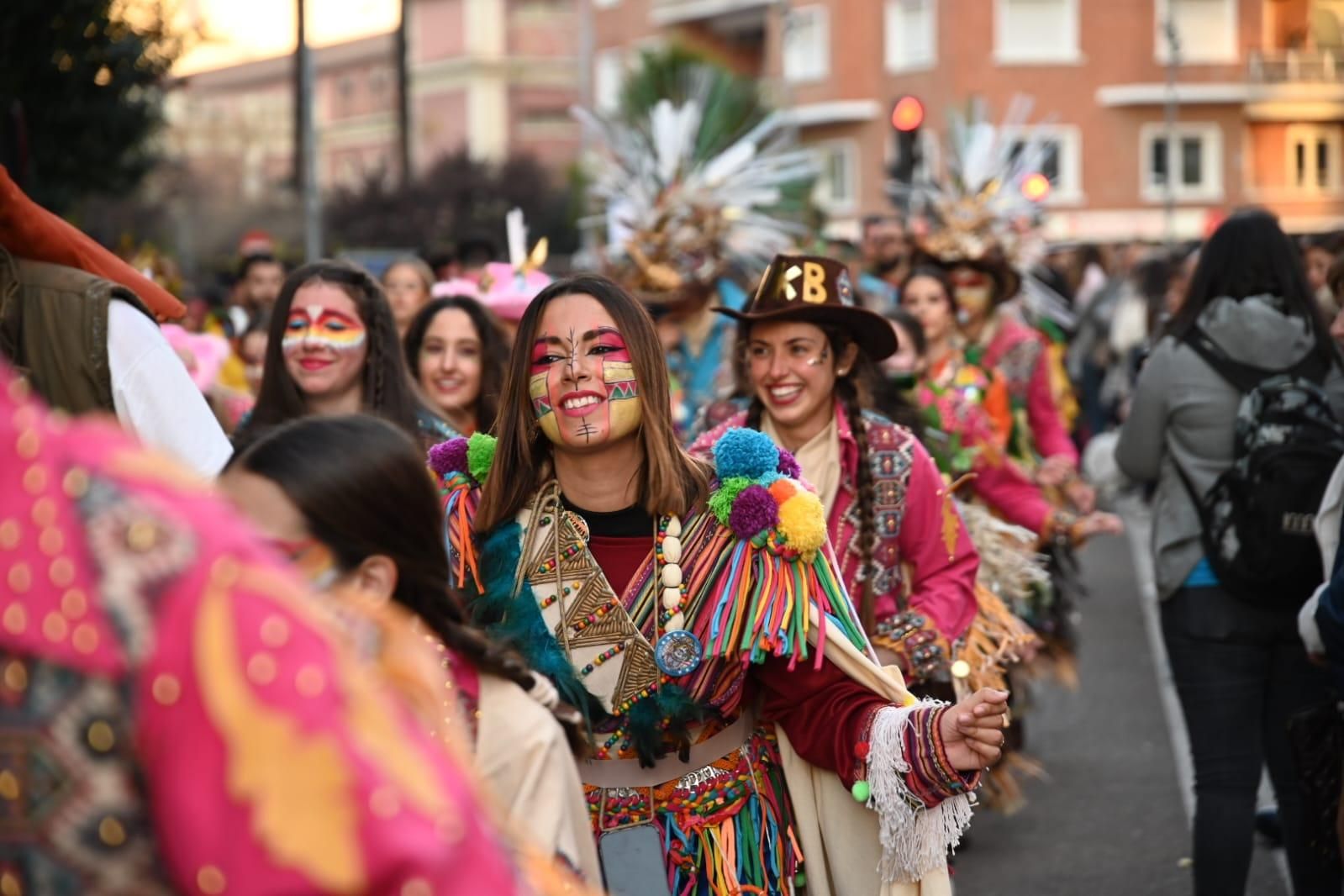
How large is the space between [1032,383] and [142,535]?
26.1 ft

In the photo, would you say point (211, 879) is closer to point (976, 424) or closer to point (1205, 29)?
point (976, 424)

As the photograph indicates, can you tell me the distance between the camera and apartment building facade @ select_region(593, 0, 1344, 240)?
162 feet

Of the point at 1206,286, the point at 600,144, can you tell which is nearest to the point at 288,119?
the point at 600,144

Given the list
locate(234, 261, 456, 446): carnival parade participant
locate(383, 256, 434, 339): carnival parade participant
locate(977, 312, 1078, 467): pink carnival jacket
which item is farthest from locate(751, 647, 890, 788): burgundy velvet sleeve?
locate(383, 256, 434, 339): carnival parade participant

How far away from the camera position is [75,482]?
146 cm

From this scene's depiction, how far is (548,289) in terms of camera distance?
12.9 feet

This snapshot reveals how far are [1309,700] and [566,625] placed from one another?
274cm

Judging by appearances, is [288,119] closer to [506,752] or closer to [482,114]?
[482,114]

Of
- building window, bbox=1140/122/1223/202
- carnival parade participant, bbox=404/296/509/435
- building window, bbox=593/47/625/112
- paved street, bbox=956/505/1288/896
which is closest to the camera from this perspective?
paved street, bbox=956/505/1288/896

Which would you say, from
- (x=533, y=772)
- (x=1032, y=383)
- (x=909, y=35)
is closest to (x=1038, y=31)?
(x=909, y=35)

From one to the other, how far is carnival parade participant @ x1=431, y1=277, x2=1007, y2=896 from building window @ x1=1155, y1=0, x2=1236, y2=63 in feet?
163

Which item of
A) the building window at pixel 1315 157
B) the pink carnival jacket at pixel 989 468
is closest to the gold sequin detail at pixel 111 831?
the pink carnival jacket at pixel 989 468

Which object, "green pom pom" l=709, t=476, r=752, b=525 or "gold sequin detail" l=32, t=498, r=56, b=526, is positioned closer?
"gold sequin detail" l=32, t=498, r=56, b=526

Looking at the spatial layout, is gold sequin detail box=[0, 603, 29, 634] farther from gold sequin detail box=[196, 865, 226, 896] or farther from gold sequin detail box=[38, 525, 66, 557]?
gold sequin detail box=[196, 865, 226, 896]
